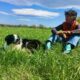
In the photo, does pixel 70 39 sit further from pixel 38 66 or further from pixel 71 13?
pixel 38 66

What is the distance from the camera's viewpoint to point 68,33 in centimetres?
947

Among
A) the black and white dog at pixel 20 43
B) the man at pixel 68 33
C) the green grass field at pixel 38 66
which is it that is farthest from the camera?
the man at pixel 68 33

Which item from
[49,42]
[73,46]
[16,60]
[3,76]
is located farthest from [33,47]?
[3,76]

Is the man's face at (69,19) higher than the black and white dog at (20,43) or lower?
higher

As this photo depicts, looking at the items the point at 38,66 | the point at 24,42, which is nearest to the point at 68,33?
the point at 24,42

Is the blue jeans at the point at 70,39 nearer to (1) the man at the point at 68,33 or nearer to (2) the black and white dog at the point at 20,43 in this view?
(1) the man at the point at 68,33

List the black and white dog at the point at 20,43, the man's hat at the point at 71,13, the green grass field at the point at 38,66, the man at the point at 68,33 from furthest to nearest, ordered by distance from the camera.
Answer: the man's hat at the point at 71,13
the man at the point at 68,33
the black and white dog at the point at 20,43
the green grass field at the point at 38,66

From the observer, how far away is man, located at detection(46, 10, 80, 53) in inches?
355

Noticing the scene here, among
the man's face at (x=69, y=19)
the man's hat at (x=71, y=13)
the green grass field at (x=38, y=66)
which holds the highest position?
the man's hat at (x=71, y=13)

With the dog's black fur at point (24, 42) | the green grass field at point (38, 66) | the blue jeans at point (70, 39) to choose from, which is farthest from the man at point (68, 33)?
the green grass field at point (38, 66)

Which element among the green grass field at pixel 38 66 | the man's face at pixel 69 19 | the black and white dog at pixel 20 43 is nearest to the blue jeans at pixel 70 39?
the man's face at pixel 69 19

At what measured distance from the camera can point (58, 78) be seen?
6.23 metres

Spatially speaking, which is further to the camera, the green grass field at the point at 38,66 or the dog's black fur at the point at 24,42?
the dog's black fur at the point at 24,42

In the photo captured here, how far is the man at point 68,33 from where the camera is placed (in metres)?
9.01
